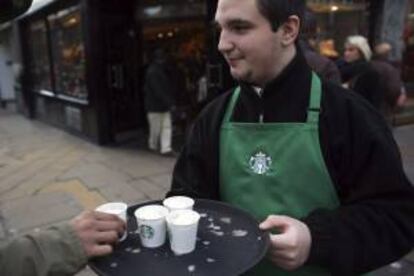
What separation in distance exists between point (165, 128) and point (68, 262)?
724 centimetres

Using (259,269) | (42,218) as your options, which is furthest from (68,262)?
(42,218)

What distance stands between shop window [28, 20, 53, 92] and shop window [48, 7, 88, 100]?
Answer: 2.13ft

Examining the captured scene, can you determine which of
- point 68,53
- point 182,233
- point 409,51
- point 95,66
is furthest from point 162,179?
point 409,51

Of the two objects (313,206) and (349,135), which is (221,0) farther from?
(313,206)

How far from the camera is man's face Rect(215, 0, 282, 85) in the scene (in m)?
1.60

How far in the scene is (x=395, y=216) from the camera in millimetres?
1574

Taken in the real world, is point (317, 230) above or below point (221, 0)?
below

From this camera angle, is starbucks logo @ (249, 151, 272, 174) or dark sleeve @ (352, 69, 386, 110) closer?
starbucks logo @ (249, 151, 272, 174)

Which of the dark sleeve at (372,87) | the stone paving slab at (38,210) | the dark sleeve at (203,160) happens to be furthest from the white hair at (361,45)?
the dark sleeve at (203,160)

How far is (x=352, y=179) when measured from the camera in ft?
5.26

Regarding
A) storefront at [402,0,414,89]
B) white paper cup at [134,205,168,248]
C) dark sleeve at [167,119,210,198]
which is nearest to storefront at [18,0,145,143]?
storefront at [402,0,414,89]

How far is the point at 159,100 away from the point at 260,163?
6.89 meters

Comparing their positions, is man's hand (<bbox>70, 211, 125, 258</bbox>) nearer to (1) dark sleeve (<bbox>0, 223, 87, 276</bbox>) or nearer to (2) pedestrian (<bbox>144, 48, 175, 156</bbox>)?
(1) dark sleeve (<bbox>0, 223, 87, 276</bbox>)

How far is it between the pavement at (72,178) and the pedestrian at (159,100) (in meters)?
0.35
